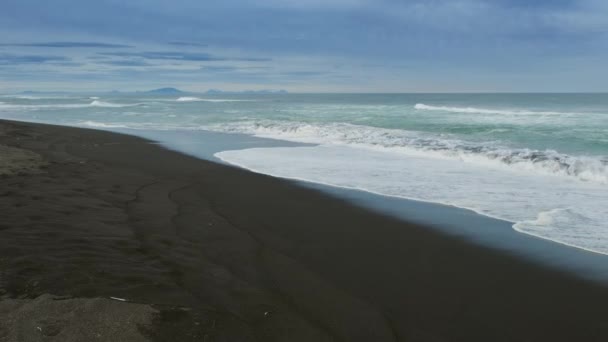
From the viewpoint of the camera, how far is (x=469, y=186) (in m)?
8.61

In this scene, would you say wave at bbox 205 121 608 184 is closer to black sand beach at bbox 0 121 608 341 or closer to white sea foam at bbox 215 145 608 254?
white sea foam at bbox 215 145 608 254

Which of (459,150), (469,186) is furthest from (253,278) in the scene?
(459,150)

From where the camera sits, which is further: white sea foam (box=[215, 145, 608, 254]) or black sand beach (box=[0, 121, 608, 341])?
white sea foam (box=[215, 145, 608, 254])

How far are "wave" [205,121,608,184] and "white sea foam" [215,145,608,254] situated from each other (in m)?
0.54

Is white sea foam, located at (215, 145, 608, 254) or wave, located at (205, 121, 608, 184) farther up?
wave, located at (205, 121, 608, 184)

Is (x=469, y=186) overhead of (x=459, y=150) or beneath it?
beneath

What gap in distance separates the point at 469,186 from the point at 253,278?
572 centimetres

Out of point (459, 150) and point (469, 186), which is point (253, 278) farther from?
point (459, 150)

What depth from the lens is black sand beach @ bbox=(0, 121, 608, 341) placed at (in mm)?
2984

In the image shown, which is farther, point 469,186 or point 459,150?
point 459,150

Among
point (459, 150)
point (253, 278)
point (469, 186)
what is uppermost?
point (459, 150)

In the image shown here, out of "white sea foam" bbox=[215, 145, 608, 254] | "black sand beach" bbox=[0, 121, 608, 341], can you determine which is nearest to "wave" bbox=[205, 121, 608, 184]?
"white sea foam" bbox=[215, 145, 608, 254]

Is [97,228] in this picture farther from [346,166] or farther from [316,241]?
[346,166]

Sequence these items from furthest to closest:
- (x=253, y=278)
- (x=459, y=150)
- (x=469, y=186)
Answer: (x=459, y=150)
(x=469, y=186)
(x=253, y=278)
